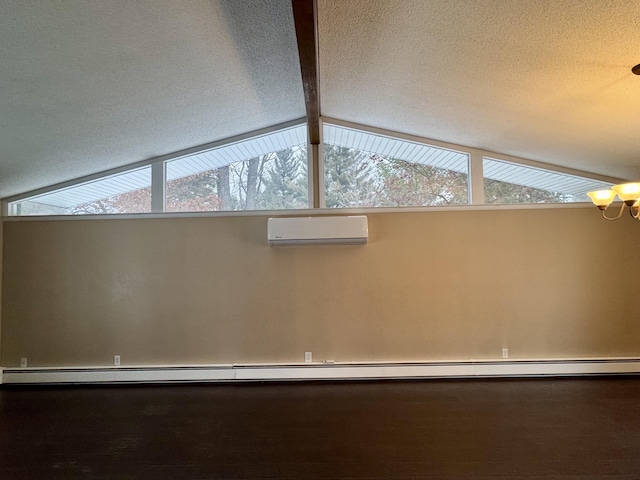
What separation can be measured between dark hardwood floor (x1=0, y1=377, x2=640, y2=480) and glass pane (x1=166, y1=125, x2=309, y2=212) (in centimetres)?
207

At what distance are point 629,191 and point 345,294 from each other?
2625mm

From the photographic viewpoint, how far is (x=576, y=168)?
4.18 m

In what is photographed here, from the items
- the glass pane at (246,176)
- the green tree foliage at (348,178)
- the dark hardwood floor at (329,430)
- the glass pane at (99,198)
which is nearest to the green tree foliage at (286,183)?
the glass pane at (246,176)

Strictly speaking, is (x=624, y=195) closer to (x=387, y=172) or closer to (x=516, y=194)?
(x=516, y=194)

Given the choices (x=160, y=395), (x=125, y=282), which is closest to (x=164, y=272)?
(x=125, y=282)

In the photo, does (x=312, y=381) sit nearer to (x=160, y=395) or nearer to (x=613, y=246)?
(x=160, y=395)

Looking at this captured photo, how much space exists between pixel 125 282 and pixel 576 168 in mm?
5367

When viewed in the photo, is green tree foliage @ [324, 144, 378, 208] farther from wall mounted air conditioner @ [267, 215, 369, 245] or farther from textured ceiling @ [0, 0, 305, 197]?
textured ceiling @ [0, 0, 305, 197]

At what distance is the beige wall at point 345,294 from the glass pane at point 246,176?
418mm

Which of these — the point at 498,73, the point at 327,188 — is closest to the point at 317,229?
the point at 327,188

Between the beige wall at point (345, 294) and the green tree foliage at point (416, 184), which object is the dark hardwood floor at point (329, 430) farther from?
the green tree foliage at point (416, 184)

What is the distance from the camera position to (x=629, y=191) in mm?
2273

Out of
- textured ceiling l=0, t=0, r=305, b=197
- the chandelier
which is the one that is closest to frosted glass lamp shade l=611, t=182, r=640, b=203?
the chandelier

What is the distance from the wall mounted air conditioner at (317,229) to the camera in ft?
13.0
